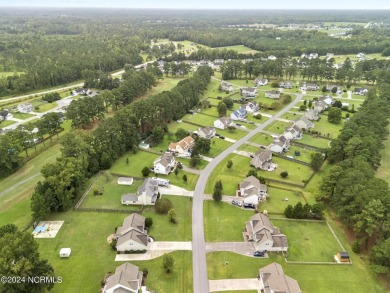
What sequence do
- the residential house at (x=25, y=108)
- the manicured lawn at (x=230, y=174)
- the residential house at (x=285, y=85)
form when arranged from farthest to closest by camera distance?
the residential house at (x=285, y=85) → the residential house at (x=25, y=108) → the manicured lawn at (x=230, y=174)

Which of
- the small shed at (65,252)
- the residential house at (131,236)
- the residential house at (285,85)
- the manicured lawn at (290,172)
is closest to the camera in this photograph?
the small shed at (65,252)

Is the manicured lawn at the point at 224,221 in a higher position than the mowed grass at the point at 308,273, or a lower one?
lower

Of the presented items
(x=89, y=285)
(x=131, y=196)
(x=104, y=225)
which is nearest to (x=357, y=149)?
(x=131, y=196)

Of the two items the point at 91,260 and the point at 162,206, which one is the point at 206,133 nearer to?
the point at 162,206

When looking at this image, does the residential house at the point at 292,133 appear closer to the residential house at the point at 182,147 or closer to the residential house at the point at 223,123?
the residential house at the point at 223,123

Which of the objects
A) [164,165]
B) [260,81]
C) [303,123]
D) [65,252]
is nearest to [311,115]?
[303,123]

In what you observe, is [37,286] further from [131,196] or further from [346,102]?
[346,102]

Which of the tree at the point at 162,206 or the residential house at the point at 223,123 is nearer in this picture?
the tree at the point at 162,206

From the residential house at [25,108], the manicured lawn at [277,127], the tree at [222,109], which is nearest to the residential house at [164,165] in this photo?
the manicured lawn at [277,127]
